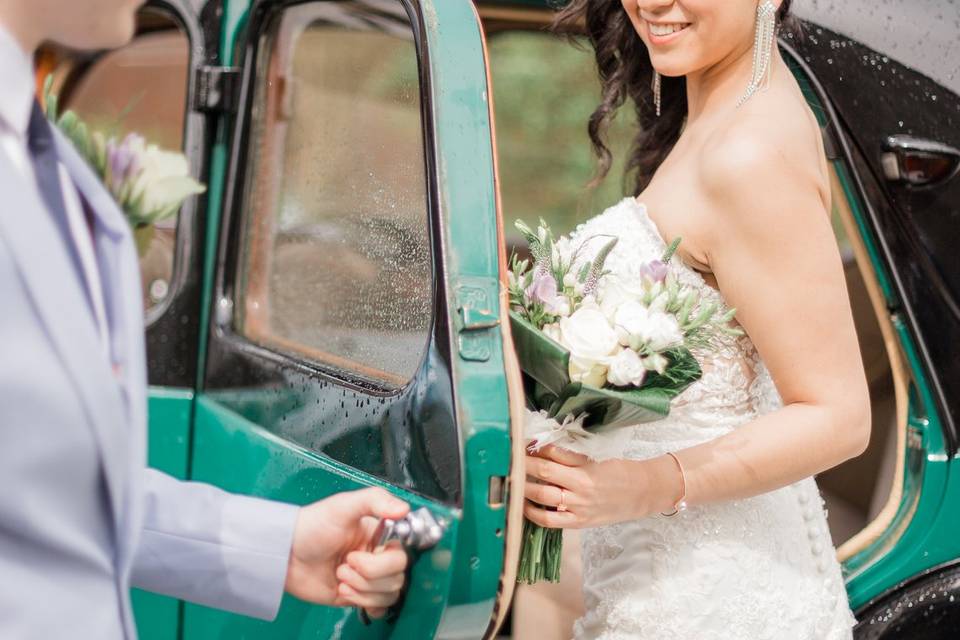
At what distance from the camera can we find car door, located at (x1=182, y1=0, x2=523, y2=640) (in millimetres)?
1234

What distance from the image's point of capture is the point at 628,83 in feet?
7.55

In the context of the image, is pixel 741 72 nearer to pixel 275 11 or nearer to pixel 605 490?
pixel 605 490

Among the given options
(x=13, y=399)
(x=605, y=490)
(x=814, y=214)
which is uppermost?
(x=13, y=399)

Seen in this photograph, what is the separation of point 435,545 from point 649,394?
1.15ft

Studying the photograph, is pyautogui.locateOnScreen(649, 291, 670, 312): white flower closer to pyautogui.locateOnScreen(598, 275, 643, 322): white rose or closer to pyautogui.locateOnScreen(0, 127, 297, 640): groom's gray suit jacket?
pyautogui.locateOnScreen(598, 275, 643, 322): white rose

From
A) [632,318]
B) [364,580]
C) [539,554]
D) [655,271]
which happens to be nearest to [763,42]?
[655,271]

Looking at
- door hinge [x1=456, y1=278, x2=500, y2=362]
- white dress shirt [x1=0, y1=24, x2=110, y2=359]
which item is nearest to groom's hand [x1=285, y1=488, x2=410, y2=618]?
door hinge [x1=456, y1=278, x2=500, y2=362]

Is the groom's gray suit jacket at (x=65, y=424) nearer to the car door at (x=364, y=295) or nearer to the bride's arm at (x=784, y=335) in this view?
the car door at (x=364, y=295)

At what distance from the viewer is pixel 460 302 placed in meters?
1.28

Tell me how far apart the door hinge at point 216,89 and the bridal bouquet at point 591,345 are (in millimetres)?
889

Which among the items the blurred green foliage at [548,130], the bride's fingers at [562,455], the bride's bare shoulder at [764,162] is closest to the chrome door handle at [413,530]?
the bride's fingers at [562,455]

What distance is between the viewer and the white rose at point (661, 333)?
4.58ft

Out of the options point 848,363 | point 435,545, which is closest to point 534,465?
point 435,545

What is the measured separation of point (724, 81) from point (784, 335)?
517 mm
